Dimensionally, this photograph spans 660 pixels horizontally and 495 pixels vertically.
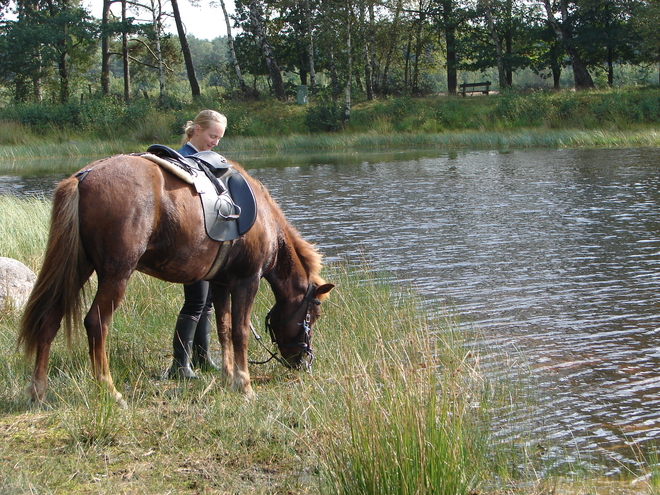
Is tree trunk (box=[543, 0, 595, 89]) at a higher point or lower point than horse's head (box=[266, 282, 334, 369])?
higher

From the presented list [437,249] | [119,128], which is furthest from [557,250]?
[119,128]

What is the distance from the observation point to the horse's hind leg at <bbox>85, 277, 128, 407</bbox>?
4219 millimetres

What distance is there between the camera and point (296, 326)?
5.49 metres

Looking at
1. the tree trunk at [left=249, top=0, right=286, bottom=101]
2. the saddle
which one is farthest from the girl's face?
the tree trunk at [left=249, top=0, right=286, bottom=101]

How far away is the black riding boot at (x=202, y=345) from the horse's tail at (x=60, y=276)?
132 centimetres

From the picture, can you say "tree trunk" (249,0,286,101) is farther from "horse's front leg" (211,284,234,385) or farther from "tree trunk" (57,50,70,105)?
"horse's front leg" (211,284,234,385)

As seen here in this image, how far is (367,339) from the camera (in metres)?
5.88

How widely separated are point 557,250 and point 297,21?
34740 millimetres

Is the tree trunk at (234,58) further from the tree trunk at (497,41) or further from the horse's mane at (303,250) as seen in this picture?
the horse's mane at (303,250)

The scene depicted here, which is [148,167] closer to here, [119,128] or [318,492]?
[318,492]

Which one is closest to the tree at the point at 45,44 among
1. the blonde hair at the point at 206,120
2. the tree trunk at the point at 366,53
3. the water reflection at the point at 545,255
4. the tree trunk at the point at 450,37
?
the tree trunk at the point at 366,53

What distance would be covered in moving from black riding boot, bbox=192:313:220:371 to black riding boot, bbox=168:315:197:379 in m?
0.17

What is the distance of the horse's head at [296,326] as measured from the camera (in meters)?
5.43

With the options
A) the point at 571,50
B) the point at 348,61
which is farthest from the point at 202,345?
the point at 571,50
